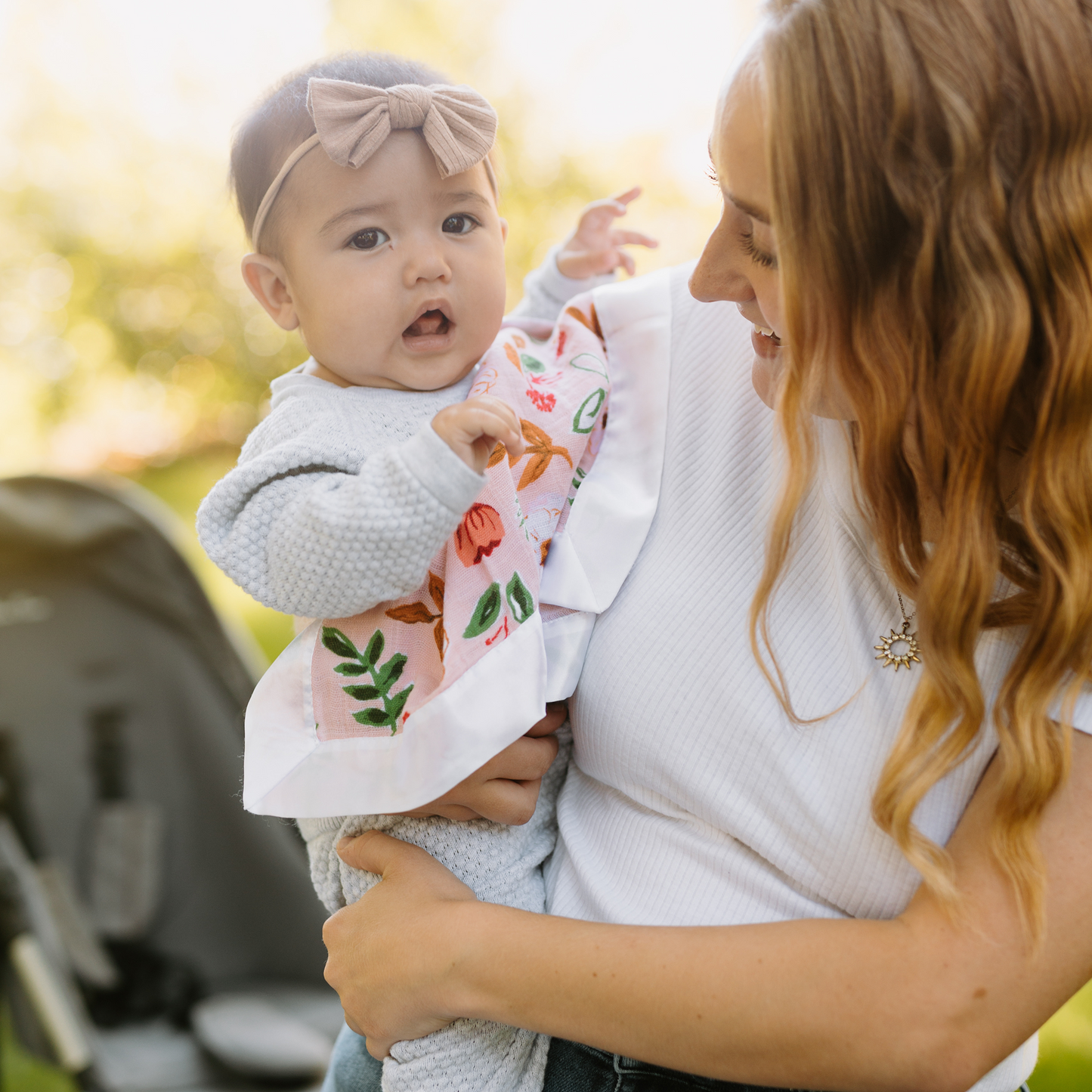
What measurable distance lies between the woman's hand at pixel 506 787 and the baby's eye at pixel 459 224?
551 mm

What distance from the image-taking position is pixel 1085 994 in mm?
2463

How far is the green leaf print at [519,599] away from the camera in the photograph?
1.04 metres

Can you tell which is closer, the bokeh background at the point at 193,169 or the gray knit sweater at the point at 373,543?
the gray knit sweater at the point at 373,543

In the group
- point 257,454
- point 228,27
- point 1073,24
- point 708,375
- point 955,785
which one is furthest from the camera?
point 228,27

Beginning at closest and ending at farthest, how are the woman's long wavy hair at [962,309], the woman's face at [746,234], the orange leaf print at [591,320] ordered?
the woman's long wavy hair at [962,309], the woman's face at [746,234], the orange leaf print at [591,320]

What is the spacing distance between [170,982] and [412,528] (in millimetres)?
1928

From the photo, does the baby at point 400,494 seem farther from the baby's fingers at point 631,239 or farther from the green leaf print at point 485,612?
the baby's fingers at point 631,239

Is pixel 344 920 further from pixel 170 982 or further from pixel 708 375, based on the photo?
pixel 170 982

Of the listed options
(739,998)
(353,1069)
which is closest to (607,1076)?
(739,998)

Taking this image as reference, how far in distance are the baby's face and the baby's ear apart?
0.08 ft

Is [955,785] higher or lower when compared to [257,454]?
lower

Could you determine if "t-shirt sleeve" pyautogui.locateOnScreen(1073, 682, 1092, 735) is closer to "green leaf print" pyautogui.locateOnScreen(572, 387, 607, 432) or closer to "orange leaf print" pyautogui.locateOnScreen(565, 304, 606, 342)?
"green leaf print" pyautogui.locateOnScreen(572, 387, 607, 432)

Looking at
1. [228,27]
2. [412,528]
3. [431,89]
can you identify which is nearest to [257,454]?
[412,528]

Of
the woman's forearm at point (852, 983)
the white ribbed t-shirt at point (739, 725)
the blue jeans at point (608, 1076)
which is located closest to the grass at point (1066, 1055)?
the blue jeans at point (608, 1076)
